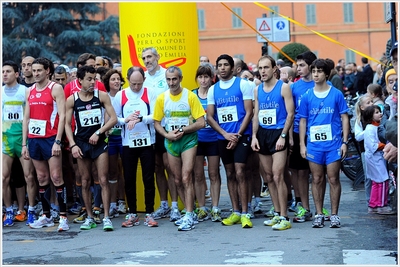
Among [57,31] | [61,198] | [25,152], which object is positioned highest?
→ [57,31]

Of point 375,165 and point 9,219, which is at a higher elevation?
point 375,165

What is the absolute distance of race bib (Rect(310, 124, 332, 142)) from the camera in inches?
403

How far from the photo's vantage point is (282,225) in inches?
401

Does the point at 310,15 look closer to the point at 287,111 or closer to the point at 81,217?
the point at 81,217

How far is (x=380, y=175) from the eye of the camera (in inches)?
452

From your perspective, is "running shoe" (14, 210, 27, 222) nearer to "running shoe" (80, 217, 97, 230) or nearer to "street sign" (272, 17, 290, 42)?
"running shoe" (80, 217, 97, 230)

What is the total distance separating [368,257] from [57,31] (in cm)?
4430

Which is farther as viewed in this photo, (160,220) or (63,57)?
(63,57)

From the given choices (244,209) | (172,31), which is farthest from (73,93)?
(244,209)

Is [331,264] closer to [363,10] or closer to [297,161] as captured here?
[297,161]

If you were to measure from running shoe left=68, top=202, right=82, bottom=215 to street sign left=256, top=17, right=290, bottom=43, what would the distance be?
10.2 metres

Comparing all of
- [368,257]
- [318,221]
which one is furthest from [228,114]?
[368,257]

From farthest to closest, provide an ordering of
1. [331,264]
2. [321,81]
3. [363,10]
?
[363,10], [321,81], [331,264]

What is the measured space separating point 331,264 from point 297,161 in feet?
10.1
